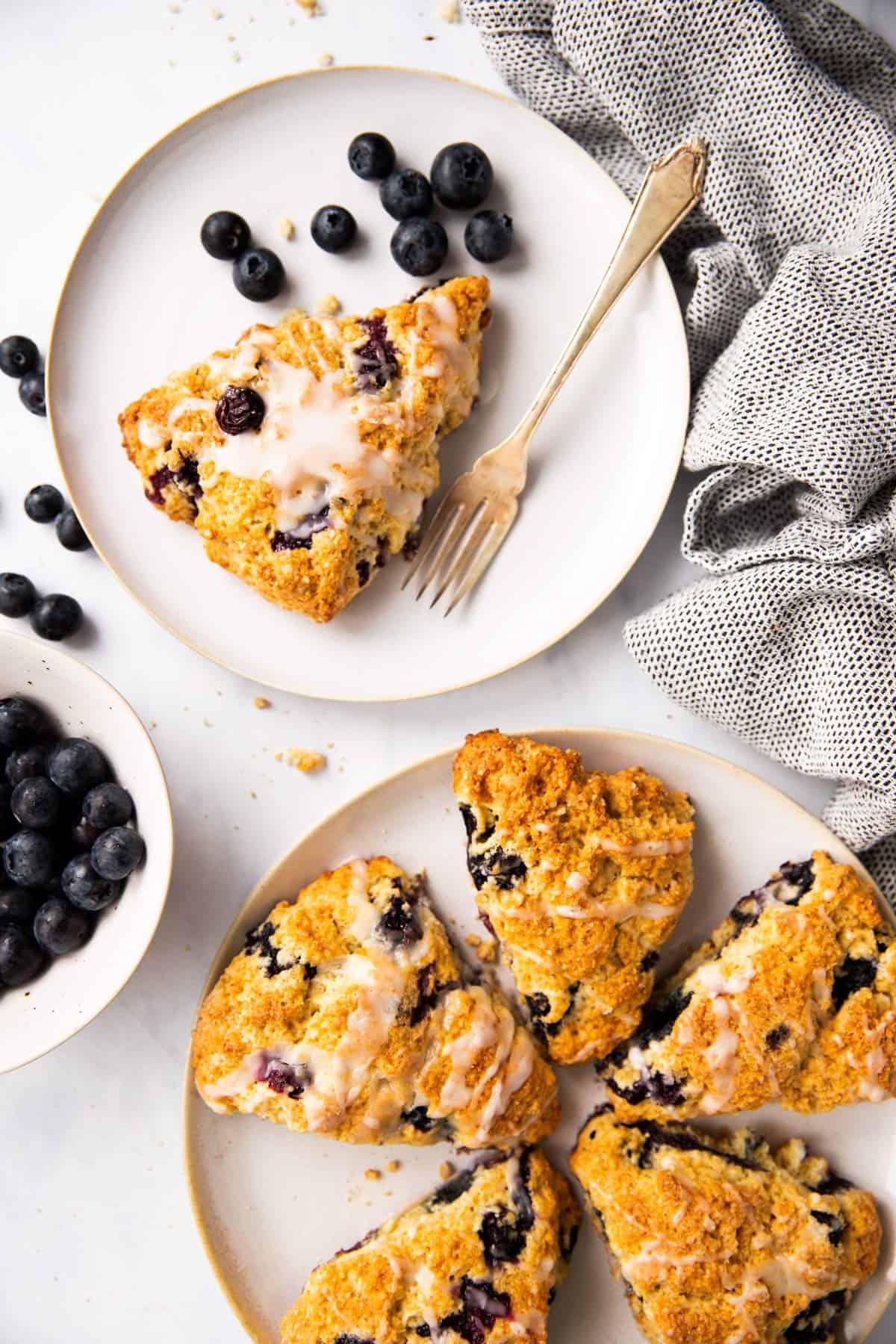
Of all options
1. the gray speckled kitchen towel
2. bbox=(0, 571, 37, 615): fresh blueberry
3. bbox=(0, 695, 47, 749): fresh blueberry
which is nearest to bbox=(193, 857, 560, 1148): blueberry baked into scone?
bbox=(0, 695, 47, 749): fresh blueberry

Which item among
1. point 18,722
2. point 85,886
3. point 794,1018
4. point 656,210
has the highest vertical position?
point 656,210

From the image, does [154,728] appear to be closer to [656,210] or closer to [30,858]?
[30,858]

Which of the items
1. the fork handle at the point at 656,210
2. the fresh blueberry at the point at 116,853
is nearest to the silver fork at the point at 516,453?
the fork handle at the point at 656,210

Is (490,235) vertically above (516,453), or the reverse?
(490,235)

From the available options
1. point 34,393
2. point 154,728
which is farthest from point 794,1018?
point 34,393

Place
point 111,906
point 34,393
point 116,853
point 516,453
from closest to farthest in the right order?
point 116,853, point 111,906, point 516,453, point 34,393

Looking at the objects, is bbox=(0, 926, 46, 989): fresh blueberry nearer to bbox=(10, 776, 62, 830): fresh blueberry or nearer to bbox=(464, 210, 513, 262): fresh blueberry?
bbox=(10, 776, 62, 830): fresh blueberry
